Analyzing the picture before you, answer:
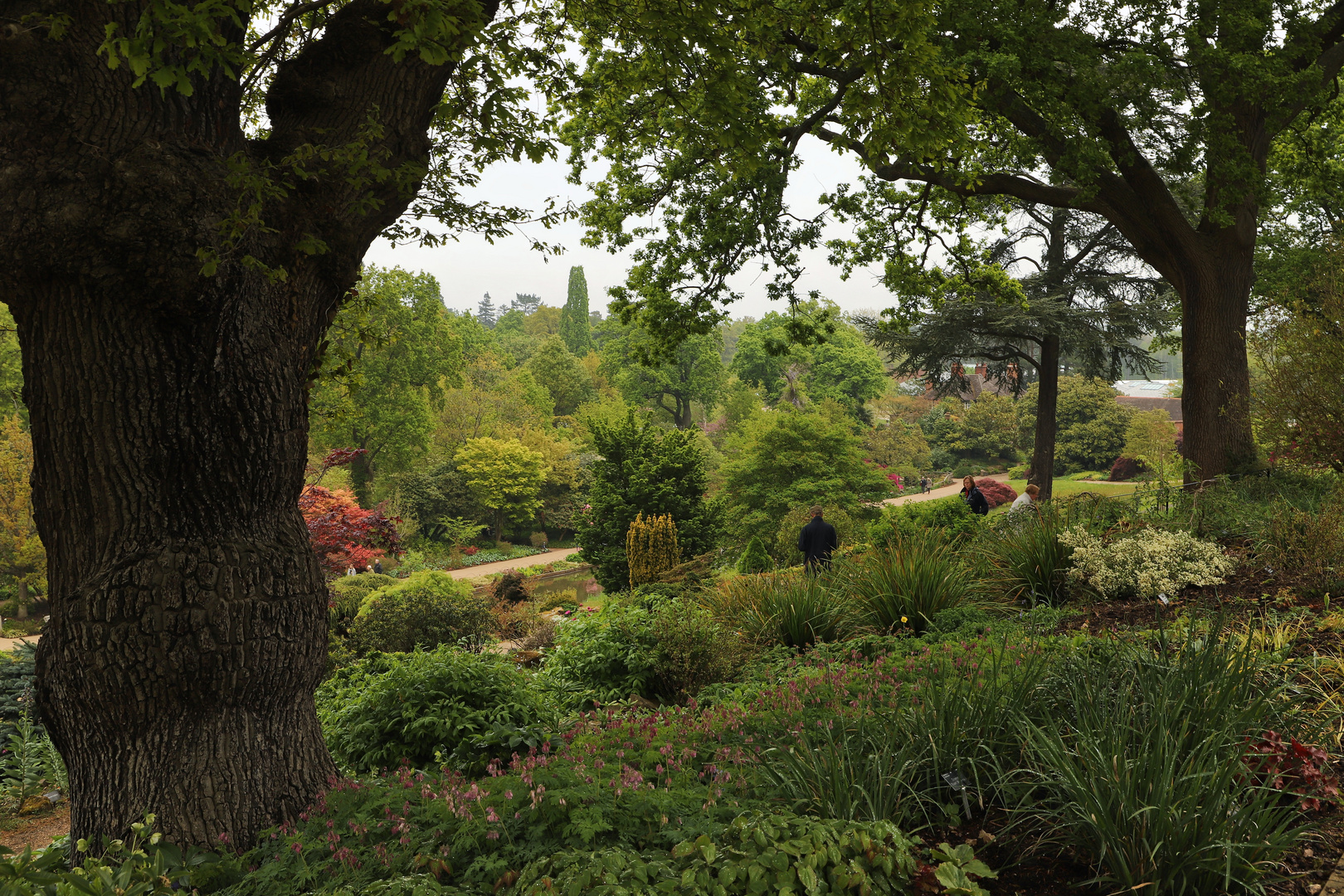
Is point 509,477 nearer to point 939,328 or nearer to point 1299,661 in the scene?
point 939,328

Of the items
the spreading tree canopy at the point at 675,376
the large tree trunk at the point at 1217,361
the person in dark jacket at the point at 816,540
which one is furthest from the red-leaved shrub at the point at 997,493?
the spreading tree canopy at the point at 675,376

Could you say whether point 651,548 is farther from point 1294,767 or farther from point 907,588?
point 1294,767

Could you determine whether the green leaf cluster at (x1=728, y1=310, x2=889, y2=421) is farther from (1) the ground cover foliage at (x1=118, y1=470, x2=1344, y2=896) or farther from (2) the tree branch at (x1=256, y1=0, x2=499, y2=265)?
(2) the tree branch at (x1=256, y1=0, x2=499, y2=265)

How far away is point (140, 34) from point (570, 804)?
10.1 feet

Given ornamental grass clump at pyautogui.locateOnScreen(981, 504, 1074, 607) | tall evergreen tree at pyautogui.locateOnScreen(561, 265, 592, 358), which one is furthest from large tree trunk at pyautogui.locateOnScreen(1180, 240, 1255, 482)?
tall evergreen tree at pyautogui.locateOnScreen(561, 265, 592, 358)

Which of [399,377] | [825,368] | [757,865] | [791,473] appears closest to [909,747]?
[757,865]

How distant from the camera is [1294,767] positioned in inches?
118

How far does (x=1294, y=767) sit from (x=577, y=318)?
65.4 m

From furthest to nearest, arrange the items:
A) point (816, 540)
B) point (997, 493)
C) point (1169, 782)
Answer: point (997, 493) → point (816, 540) → point (1169, 782)

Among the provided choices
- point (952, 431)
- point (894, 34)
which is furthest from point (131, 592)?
point (952, 431)

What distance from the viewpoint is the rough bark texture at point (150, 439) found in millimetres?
3100

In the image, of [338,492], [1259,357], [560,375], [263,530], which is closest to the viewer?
[263,530]

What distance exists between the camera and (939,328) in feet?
68.0

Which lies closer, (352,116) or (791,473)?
(352,116)
